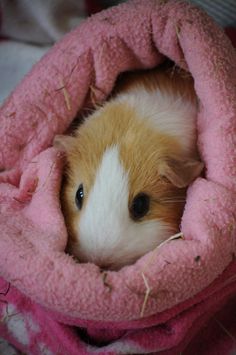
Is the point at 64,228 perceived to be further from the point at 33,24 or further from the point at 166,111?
the point at 33,24

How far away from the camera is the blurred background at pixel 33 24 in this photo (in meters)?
1.97

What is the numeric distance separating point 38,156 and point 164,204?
1.28 ft

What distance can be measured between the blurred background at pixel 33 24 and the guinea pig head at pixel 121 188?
62 centimetres

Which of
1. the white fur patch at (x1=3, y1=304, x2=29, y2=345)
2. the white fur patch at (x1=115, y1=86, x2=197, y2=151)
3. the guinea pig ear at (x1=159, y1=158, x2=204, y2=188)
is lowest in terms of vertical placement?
the white fur patch at (x1=3, y1=304, x2=29, y2=345)

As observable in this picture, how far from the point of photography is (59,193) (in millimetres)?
1448

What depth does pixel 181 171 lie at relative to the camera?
4.37 ft

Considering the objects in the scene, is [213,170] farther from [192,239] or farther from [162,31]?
[162,31]

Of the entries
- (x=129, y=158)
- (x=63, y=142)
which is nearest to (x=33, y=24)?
(x=63, y=142)

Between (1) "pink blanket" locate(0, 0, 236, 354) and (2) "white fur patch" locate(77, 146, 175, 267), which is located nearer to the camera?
(1) "pink blanket" locate(0, 0, 236, 354)

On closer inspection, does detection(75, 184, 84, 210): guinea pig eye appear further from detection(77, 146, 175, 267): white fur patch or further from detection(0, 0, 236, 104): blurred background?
detection(0, 0, 236, 104): blurred background

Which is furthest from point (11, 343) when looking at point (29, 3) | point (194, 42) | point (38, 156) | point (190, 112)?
point (29, 3)

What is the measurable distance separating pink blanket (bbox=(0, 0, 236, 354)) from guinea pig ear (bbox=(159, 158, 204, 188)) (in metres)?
0.02

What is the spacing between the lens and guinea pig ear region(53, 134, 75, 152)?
4.86ft

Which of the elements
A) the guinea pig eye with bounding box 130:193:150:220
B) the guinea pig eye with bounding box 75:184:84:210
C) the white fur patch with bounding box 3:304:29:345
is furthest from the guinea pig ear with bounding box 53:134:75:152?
the white fur patch with bounding box 3:304:29:345
